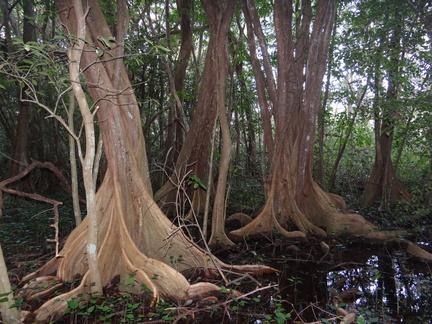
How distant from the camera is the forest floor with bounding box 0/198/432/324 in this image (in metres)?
3.17

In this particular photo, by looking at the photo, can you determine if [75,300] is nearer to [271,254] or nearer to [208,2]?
[271,254]

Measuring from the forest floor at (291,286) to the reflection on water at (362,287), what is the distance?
0.01 m

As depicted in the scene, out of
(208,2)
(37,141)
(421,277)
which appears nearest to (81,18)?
(208,2)

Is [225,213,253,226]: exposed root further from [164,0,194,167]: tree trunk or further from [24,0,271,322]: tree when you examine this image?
[24,0,271,322]: tree

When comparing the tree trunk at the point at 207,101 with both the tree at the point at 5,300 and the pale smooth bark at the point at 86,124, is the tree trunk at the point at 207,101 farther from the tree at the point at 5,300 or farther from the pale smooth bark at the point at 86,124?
the tree at the point at 5,300

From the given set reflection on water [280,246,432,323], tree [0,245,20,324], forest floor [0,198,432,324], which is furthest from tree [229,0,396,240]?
tree [0,245,20,324]

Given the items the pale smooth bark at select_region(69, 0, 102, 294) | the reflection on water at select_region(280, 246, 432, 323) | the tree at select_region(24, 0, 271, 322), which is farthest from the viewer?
the tree at select_region(24, 0, 271, 322)

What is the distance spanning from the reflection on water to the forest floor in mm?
11

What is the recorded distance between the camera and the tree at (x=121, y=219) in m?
3.59

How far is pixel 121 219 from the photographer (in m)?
3.83

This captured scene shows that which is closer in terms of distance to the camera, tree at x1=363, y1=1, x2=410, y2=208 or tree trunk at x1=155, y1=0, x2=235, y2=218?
tree trunk at x1=155, y1=0, x2=235, y2=218

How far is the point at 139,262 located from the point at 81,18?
2775 millimetres

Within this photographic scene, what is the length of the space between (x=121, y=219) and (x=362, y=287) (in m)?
3.39

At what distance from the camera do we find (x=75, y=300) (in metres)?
3.12
